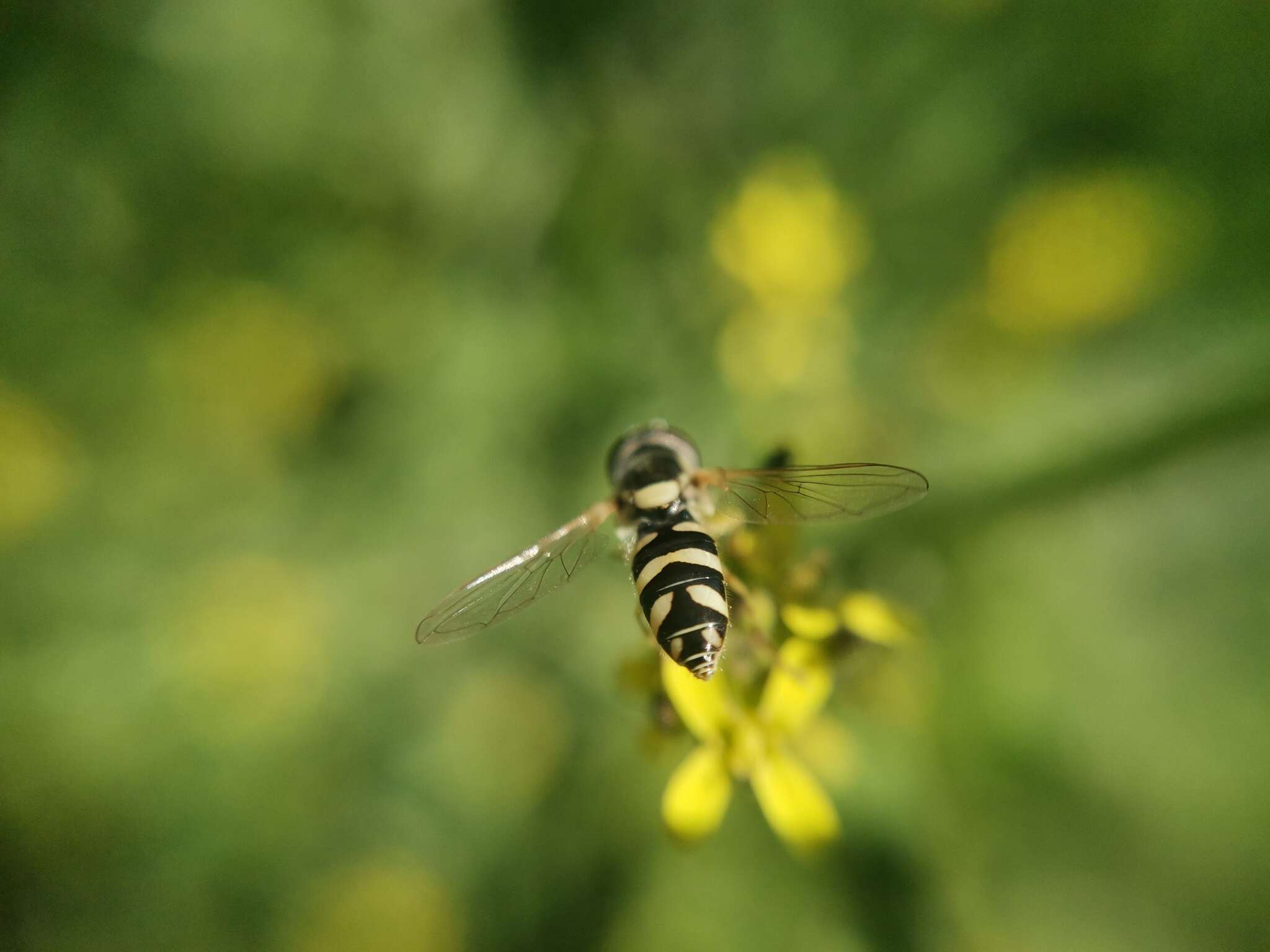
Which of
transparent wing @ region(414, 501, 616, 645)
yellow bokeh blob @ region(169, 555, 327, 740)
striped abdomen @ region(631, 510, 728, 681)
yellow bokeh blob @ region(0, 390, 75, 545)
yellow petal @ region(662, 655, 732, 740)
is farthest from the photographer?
yellow bokeh blob @ region(0, 390, 75, 545)

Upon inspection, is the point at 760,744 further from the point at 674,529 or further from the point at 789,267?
the point at 789,267

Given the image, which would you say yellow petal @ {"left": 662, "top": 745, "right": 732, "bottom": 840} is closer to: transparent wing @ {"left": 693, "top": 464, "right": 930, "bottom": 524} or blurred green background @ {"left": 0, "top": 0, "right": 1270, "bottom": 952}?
transparent wing @ {"left": 693, "top": 464, "right": 930, "bottom": 524}

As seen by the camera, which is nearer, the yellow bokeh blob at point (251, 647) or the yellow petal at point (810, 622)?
the yellow petal at point (810, 622)

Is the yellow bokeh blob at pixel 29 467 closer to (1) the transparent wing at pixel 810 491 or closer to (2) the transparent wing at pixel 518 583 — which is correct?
(2) the transparent wing at pixel 518 583

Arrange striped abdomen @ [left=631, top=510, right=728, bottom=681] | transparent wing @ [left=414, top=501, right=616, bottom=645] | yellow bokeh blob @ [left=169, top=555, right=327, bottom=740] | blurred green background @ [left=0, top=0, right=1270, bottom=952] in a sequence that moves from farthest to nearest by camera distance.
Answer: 1. yellow bokeh blob @ [left=169, top=555, right=327, bottom=740]
2. blurred green background @ [left=0, top=0, right=1270, bottom=952]
3. transparent wing @ [left=414, top=501, right=616, bottom=645]
4. striped abdomen @ [left=631, top=510, right=728, bottom=681]

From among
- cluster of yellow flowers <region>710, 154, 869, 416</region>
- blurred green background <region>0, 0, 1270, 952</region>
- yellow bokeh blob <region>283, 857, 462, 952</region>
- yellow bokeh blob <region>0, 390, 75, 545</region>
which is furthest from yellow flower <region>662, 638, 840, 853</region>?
yellow bokeh blob <region>0, 390, 75, 545</region>

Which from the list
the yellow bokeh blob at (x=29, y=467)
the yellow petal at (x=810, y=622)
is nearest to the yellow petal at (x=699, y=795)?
the yellow petal at (x=810, y=622)
